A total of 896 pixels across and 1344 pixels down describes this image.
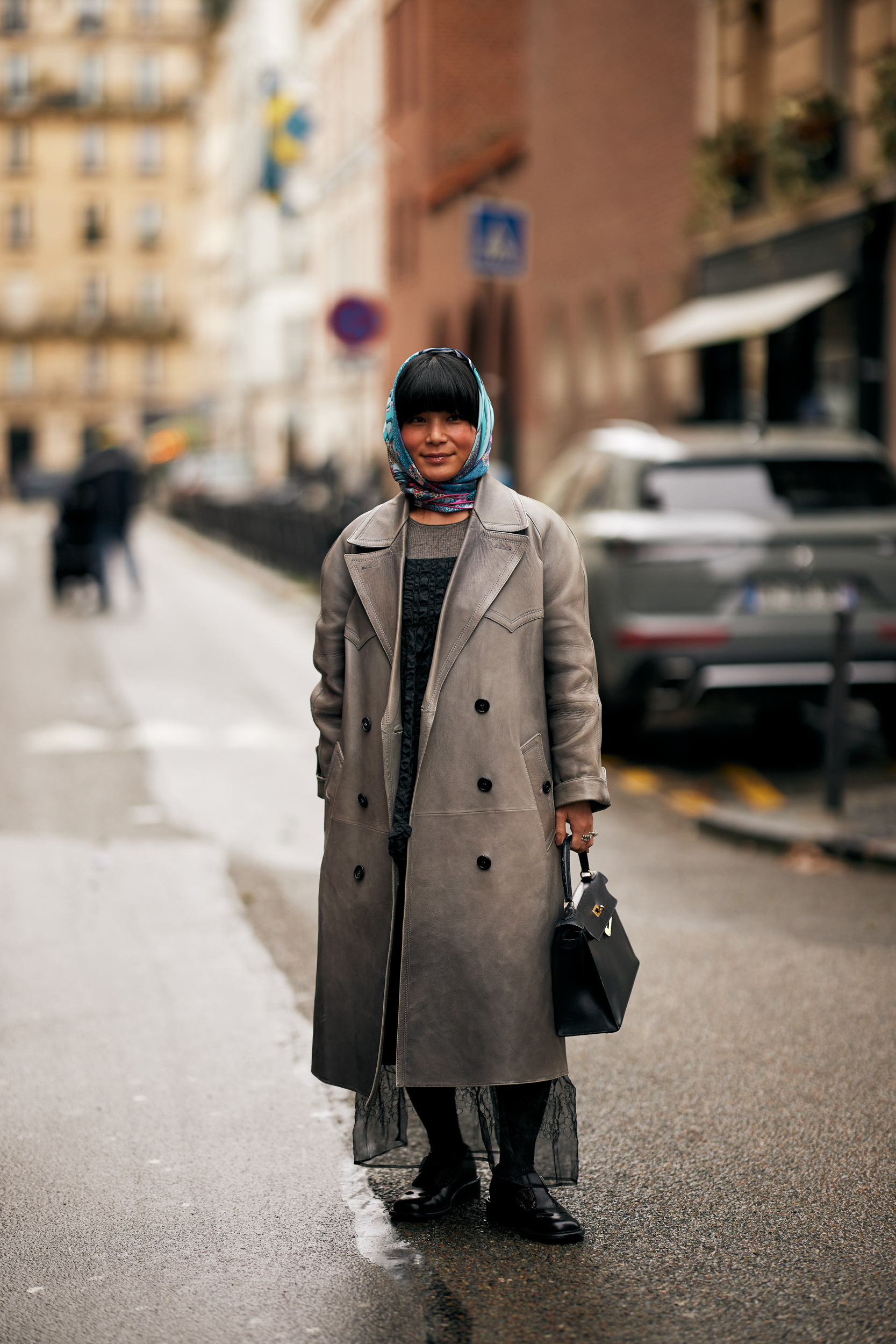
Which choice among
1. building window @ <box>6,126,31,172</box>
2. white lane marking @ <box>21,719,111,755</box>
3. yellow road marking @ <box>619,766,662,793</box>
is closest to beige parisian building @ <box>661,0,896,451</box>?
yellow road marking @ <box>619,766,662,793</box>

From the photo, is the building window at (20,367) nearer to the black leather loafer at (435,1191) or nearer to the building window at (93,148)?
the building window at (93,148)

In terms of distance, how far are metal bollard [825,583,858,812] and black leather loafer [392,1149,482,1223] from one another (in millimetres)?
4730

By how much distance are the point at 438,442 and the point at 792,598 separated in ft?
19.8

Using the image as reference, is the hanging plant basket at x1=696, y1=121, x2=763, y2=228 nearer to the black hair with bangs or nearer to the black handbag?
the black hair with bangs

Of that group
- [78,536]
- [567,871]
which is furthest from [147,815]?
[78,536]

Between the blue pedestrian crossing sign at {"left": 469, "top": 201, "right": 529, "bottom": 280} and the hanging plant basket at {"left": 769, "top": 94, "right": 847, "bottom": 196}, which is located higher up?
the hanging plant basket at {"left": 769, "top": 94, "right": 847, "bottom": 196}

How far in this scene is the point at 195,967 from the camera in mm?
6195

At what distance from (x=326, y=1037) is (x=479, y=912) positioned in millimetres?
471

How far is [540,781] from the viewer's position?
3928 mm

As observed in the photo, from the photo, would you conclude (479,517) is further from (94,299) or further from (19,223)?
(19,223)

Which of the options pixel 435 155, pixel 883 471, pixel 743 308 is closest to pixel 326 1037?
pixel 883 471

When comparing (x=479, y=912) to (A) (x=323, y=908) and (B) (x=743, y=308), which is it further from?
(B) (x=743, y=308)

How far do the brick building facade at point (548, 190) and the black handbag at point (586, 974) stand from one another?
1864 cm

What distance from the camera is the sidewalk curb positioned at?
7.79 m
